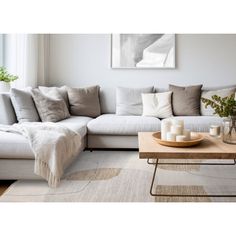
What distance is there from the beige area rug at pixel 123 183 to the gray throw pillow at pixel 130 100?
115 cm

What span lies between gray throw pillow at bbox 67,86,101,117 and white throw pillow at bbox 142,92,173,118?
Answer: 73 cm

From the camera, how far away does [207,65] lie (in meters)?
4.71

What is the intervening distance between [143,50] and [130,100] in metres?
0.86

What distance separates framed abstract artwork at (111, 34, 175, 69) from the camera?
4664 mm

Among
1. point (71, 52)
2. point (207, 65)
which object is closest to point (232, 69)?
point (207, 65)

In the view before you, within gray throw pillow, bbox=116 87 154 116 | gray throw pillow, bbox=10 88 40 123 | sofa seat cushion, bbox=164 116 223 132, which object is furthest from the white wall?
gray throw pillow, bbox=10 88 40 123

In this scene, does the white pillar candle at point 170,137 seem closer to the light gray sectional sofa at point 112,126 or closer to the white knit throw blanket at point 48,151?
the white knit throw blanket at point 48,151

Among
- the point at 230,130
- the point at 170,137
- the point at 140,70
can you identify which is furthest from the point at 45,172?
the point at 140,70

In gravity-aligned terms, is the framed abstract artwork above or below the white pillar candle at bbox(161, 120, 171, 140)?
above

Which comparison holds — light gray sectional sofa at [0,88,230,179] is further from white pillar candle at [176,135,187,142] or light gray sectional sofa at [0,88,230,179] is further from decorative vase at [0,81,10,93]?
white pillar candle at [176,135,187,142]

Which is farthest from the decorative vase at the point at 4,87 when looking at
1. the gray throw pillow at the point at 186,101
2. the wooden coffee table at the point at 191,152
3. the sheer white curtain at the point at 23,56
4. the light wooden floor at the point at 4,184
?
the gray throw pillow at the point at 186,101

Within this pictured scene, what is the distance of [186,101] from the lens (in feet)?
14.1
